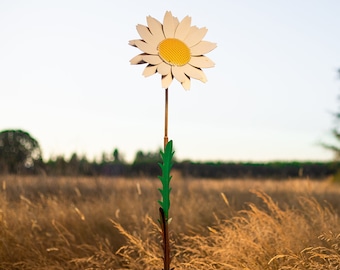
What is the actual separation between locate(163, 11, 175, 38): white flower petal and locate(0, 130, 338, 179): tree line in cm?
477

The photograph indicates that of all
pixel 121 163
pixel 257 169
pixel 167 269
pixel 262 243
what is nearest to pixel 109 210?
pixel 262 243

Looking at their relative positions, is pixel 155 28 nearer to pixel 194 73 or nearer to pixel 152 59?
pixel 152 59

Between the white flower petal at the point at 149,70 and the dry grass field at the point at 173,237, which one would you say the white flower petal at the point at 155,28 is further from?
the dry grass field at the point at 173,237

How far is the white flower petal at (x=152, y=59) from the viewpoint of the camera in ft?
11.3

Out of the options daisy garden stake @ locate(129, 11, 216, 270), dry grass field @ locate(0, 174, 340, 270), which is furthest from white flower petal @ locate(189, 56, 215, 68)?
dry grass field @ locate(0, 174, 340, 270)

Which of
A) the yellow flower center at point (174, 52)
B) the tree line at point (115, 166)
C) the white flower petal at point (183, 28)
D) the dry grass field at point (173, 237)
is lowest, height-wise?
the dry grass field at point (173, 237)

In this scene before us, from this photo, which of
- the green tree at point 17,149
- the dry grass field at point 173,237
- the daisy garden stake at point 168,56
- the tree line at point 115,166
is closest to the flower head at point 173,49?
the daisy garden stake at point 168,56

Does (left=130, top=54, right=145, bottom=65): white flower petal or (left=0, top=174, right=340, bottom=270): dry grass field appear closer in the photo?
(left=130, top=54, right=145, bottom=65): white flower petal

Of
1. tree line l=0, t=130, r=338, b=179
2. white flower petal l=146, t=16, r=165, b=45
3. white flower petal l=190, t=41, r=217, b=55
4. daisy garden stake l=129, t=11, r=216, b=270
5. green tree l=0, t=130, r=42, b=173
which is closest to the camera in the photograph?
daisy garden stake l=129, t=11, r=216, b=270

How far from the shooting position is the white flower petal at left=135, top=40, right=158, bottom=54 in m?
3.46

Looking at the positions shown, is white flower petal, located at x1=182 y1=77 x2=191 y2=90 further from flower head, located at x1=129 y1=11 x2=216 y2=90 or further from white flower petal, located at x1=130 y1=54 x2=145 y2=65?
white flower petal, located at x1=130 y1=54 x2=145 y2=65

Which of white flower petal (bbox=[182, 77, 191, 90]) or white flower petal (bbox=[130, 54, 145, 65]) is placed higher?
white flower petal (bbox=[130, 54, 145, 65])

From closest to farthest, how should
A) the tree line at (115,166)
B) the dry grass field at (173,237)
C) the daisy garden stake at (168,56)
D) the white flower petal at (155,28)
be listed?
the daisy garden stake at (168,56), the white flower petal at (155,28), the dry grass field at (173,237), the tree line at (115,166)

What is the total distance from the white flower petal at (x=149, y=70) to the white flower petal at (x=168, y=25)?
0.83 feet
